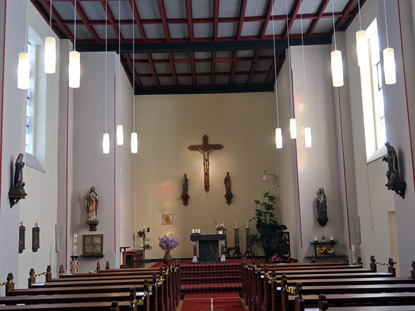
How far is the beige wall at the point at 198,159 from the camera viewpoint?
1778cm

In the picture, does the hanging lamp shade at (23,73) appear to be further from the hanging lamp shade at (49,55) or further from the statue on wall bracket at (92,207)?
the statue on wall bracket at (92,207)

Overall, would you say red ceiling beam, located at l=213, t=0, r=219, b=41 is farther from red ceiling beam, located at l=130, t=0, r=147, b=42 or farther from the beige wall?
the beige wall

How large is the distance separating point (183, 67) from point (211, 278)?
7.32 m

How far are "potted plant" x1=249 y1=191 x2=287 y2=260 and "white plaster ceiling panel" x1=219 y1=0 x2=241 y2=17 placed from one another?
7.18m

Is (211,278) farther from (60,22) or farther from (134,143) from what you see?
(60,22)

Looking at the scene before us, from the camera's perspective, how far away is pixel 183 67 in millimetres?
16562

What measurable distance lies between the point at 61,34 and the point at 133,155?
5.97 meters

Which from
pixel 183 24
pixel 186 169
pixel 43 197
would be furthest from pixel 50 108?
pixel 186 169

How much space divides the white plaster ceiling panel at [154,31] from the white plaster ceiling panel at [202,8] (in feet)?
4.02

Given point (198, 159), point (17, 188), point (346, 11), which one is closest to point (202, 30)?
point (346, 11)

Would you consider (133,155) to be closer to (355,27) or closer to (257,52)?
(257,52)

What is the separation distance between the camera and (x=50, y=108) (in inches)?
474

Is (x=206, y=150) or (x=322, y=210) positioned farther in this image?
(x=206, y=150)

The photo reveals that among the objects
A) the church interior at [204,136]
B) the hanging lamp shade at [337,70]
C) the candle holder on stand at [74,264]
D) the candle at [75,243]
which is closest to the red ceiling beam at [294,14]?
the church interior at [204,136]
